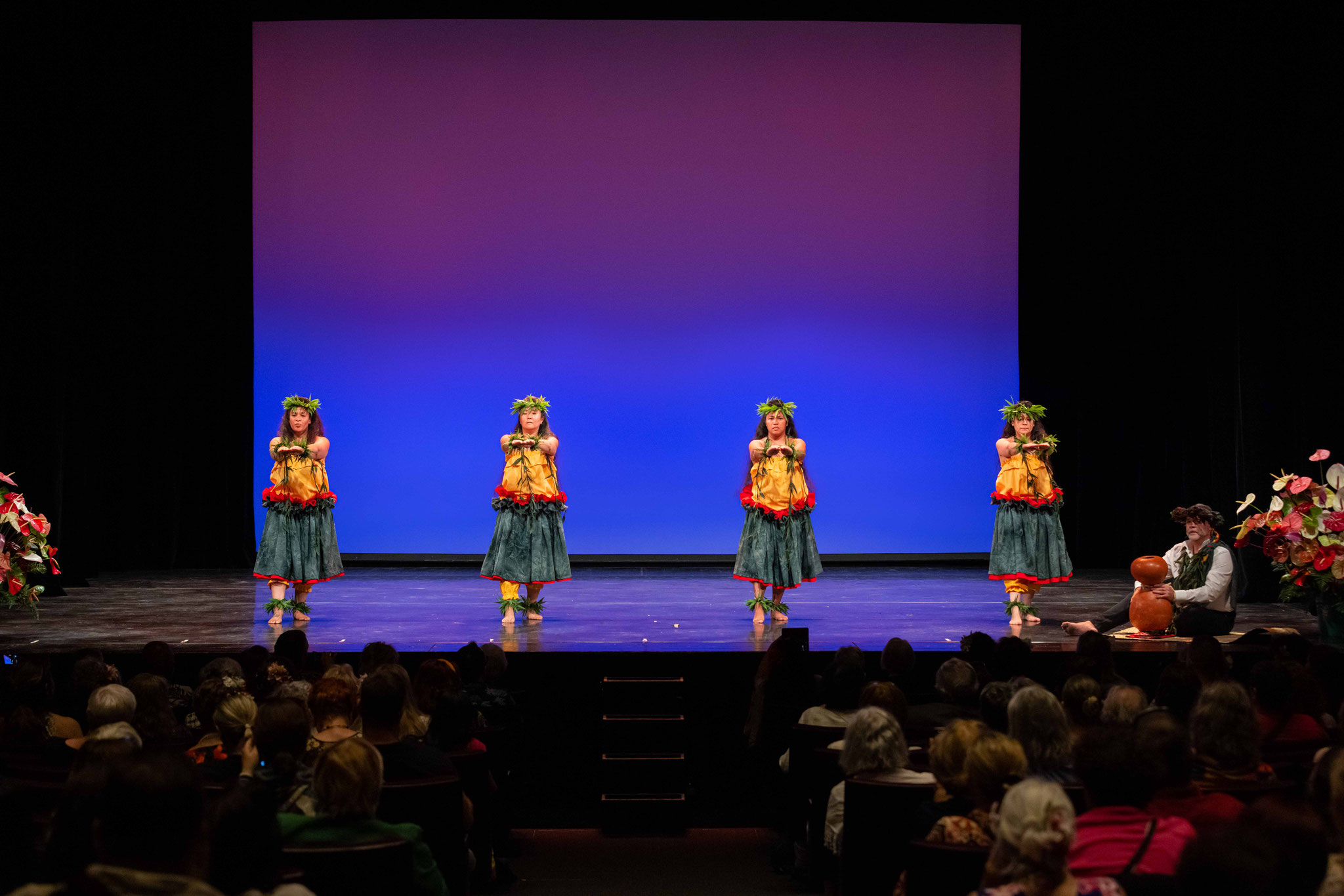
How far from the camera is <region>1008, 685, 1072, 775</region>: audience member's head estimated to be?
275cm

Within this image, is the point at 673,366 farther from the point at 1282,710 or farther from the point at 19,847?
the point at 19,847

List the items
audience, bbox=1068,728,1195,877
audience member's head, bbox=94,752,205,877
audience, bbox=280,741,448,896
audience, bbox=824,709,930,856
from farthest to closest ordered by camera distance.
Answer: audience, bbox=824,709,930,856 → audience, bbox=280,741,448,896 → audience, bbox=1068,728,1195,877 → audience member's head, bbox=94,752,205,877

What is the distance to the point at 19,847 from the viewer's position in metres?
1.97

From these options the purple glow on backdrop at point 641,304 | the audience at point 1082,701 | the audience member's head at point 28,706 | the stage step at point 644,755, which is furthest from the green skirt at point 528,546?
the audience at point 1082,701

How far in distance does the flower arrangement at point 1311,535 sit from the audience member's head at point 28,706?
495cm

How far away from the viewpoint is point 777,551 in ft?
24.1

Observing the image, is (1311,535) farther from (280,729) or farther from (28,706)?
(28,706)

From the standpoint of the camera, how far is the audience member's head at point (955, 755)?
2.53 meters

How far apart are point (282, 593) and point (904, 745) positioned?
5.10 metres

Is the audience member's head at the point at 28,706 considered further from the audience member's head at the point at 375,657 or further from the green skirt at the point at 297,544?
the green skirt at the point at 297,544

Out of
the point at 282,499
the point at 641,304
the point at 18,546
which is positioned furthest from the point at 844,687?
the point at 641,304

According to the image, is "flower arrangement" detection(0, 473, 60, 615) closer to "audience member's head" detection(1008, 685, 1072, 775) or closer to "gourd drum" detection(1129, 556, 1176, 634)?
"audience member's head" detection(1008, 685, 1072, 775)

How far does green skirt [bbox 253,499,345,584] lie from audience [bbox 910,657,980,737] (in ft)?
14.7

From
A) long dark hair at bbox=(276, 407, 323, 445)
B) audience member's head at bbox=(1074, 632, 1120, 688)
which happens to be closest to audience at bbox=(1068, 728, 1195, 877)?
audience member's head at bbox=(1074, 632, 1120, 688)
